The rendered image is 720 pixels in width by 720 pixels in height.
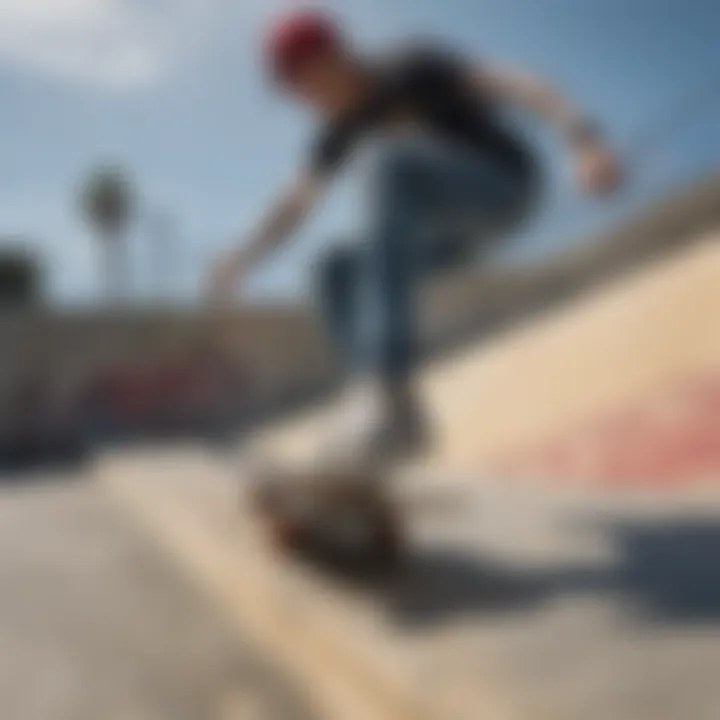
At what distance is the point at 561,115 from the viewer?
10.7 feet

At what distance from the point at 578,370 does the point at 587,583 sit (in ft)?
13.3

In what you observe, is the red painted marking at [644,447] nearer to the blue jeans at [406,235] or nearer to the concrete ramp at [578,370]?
the concrete ramp at [578,370]

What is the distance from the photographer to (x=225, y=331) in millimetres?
11867

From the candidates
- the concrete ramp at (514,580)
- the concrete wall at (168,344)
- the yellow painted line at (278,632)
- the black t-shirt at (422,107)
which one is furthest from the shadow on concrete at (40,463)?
the black t-shirt at (422,107)

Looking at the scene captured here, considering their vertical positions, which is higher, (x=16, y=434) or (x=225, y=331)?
(x=225, y=331)

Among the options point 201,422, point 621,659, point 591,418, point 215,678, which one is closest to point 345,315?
point 215,678

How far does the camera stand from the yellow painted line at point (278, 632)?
2.25 meters

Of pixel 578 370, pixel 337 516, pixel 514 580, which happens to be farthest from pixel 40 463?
pixel 514 580

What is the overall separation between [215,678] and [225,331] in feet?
31.1

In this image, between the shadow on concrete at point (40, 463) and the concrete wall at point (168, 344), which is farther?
the concrete wall at point (168, 344)

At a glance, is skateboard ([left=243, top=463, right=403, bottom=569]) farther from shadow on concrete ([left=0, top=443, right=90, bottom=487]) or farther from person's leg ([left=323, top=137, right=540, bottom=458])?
shadow on concrete ([left=0, top=443, right=90, bottom=487])

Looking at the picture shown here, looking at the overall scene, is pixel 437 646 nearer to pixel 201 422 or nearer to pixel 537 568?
pixel 537 568

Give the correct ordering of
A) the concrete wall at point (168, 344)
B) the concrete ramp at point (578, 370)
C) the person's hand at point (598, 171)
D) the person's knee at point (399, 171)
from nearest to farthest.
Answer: the person's hand at point (598, 171) < the person's knee at point (399, 171) < the concrete ramp at point (578, 370) < the concrete wall at point (168, 344)

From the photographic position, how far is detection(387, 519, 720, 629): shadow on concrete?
266cm
